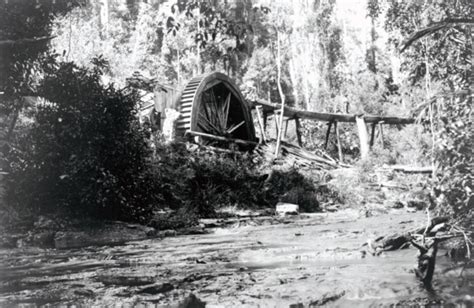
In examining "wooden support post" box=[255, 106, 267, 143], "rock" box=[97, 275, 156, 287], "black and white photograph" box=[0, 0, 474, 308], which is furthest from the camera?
"wooden support post" box=[255, 106, 267, 143]

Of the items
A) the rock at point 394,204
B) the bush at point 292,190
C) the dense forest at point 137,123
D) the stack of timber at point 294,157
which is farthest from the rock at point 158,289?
the stack of timber at point 294,157

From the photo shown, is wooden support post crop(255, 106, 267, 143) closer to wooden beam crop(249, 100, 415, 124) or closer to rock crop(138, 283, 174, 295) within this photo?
wooden beam crop(249, 100, 415, 124)

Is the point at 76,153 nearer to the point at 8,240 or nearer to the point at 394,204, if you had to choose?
the point at 8,240

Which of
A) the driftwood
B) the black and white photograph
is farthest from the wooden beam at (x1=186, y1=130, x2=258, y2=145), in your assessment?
the driftwood

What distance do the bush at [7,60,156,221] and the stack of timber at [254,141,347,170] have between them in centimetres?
772

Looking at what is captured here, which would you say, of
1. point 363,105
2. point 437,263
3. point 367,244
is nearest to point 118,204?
point 367,244

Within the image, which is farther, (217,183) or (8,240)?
(217,183)

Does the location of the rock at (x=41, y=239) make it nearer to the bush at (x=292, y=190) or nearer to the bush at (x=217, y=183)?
the bush at (x=217, y=183)

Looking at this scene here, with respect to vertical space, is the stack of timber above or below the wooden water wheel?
below

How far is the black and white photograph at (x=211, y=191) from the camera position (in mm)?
2881

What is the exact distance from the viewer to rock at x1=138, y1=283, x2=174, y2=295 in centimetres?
306

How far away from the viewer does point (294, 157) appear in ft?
55.1

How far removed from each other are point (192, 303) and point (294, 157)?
47.2 feet

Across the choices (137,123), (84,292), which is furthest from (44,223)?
(84,292)
